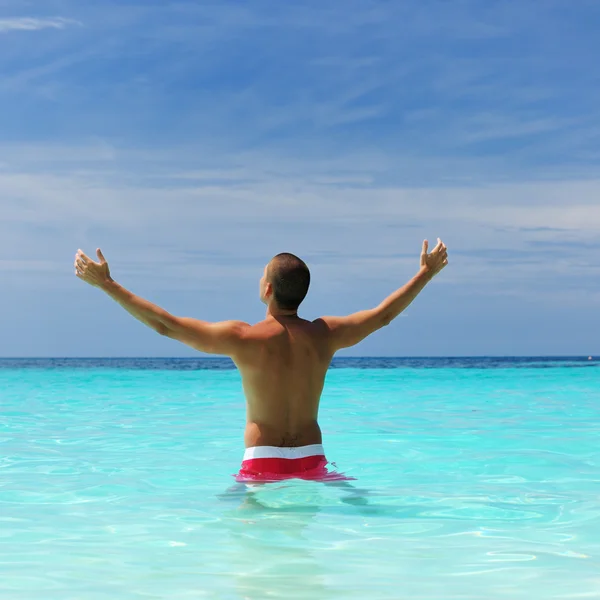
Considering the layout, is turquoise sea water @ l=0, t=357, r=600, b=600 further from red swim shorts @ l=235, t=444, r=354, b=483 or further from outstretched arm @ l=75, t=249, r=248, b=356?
outstretched arm @ l=75, t=249, r=248, b=356

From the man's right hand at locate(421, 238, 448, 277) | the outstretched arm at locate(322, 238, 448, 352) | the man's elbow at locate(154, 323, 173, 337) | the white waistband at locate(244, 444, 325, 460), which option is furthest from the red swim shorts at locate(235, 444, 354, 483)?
the man's right hand at locate(421, 238, 448, 277)

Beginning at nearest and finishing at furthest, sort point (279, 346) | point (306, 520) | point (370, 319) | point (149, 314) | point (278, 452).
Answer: point (149, 314)
point (306, 520)
point (279, 346)
point (278, 452)
point (370, 319)

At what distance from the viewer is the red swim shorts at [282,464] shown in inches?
184

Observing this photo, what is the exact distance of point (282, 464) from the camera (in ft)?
15.3

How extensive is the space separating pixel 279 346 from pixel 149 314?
2.61 ft

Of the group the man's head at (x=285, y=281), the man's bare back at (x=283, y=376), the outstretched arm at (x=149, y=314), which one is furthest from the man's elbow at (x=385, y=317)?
the outstretched arm at (x=149, y=314)

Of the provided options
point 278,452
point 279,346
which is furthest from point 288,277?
point 278,452

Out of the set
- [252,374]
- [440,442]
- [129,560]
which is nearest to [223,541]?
[129,560]

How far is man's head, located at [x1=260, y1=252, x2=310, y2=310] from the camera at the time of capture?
4469 mm

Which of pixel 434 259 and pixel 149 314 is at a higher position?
pixel 434 259

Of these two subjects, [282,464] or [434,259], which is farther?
[434,259]

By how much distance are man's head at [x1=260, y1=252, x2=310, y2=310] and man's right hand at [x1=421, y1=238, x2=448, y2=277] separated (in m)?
0.89

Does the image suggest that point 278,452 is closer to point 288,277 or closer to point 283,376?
point 283,376

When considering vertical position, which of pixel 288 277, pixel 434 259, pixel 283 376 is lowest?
Result: pixel 283 376
